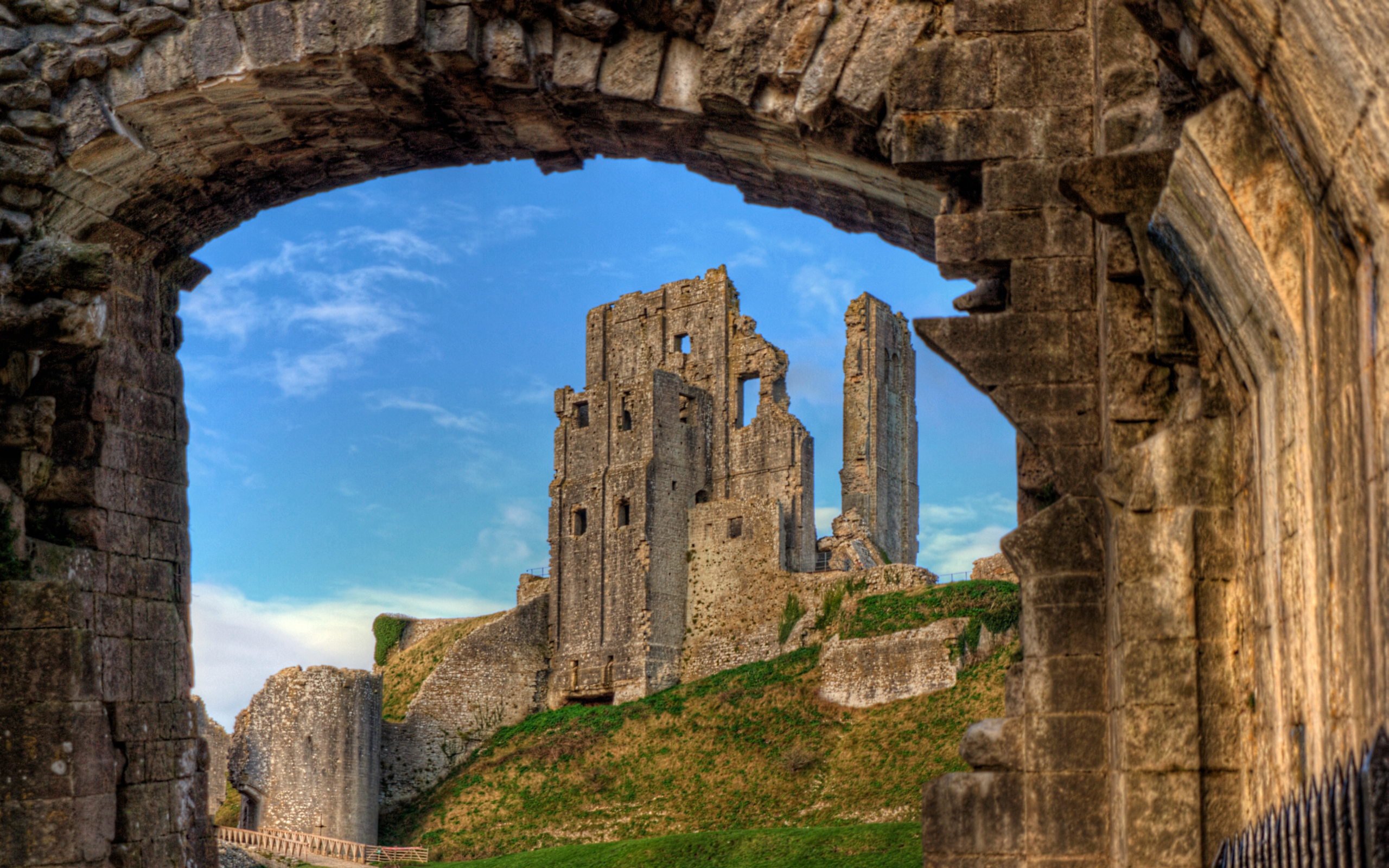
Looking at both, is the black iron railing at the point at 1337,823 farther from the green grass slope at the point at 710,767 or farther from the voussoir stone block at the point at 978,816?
the green grass slope at the point at 710,767

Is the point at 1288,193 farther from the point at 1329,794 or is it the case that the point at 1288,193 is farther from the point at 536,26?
the point at 536,26

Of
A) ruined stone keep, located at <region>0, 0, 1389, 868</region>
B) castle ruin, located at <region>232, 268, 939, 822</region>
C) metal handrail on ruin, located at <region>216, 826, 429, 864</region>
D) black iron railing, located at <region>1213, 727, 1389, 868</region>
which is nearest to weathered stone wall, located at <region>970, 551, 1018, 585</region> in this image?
castle ruin, located at <region>232, 268, 939, 822</region>

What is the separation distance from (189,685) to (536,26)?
429 centimetres

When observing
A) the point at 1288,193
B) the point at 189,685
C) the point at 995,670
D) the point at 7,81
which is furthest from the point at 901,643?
the point at 1288,193

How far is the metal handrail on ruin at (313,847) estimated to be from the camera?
28.5m

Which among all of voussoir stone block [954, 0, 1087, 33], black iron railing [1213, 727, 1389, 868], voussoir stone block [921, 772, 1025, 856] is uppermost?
voussoir stone block [954, 0, 1087, 33]

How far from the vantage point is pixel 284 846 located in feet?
96.3

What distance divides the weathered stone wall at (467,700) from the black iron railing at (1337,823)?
32364 mm

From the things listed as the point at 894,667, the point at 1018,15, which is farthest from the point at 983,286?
the point at 894,667

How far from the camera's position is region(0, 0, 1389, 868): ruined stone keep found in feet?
11.8

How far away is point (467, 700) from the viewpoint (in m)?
37.5

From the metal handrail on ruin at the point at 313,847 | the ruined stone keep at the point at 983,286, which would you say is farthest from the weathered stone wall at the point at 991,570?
the ruined stone keep at the point at 983,286

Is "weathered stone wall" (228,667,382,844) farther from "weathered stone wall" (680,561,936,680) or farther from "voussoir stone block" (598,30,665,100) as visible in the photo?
"voussoir stone block" (598,30,665,100)

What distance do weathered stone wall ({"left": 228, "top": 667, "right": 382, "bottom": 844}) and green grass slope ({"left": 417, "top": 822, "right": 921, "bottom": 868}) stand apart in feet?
34.8
